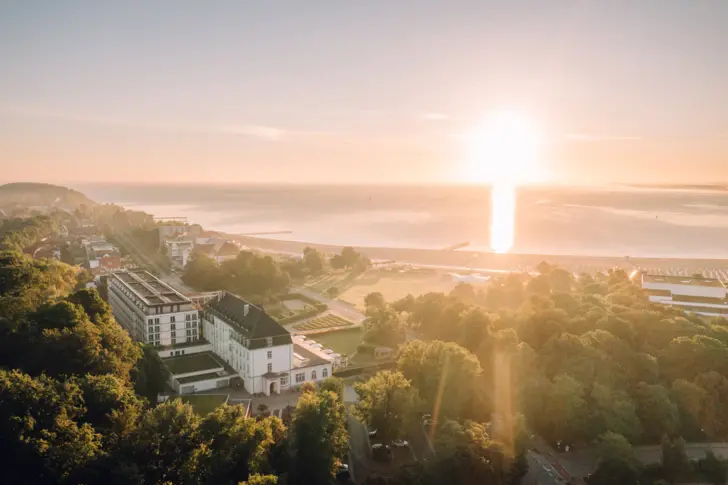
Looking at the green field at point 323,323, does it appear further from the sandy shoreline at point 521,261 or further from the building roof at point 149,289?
the sandy shoreline at point 521,261

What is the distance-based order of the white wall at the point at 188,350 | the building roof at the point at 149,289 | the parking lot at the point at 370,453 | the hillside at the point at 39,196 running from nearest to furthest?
the parking lot at the point at 370,453 → the white wall at the point at 188,350 → the building roof at the point at 149,289 → the hillside at the point at 39,196

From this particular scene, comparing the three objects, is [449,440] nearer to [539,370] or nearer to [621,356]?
[539,370]

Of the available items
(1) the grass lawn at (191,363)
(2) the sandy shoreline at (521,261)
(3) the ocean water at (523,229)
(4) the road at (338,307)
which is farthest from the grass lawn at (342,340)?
(3) the ocean water at (523,229)

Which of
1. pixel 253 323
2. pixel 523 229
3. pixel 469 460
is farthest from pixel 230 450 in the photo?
pixel 523 229

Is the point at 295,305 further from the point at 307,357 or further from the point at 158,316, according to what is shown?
the point at 158,316

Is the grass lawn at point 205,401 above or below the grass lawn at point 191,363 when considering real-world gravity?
below

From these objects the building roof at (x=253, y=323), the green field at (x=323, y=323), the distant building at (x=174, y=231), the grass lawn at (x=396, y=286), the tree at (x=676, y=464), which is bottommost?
the tree at (x=676, y=464)

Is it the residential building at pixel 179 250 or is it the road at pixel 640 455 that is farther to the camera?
the residential building at pixel 179 250
